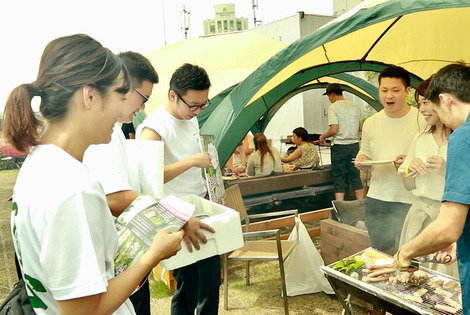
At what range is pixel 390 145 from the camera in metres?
2.93

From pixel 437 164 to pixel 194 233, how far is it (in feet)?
5.37

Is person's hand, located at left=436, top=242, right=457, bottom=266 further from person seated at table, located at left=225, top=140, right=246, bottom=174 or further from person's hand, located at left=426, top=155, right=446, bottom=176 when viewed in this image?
person seated at table, located at left=225, top=140, right=246, bottom=174

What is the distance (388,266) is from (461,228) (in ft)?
3.38

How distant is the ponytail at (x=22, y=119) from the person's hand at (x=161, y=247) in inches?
17.7

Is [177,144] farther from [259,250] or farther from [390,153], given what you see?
[390,153]

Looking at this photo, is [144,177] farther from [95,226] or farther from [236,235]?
[95,226]

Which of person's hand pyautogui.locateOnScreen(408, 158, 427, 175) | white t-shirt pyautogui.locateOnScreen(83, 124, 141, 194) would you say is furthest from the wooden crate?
white t-shirt pyautogui.locateOnScreen(83, 124, 141, 194)

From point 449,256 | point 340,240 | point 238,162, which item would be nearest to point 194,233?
point 449,256

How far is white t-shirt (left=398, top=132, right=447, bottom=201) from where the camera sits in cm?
241

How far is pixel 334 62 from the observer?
5488mm

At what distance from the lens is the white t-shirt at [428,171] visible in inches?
95.0

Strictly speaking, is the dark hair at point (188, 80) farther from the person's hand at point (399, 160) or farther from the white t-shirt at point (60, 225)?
the person's hand at point (399, 160)

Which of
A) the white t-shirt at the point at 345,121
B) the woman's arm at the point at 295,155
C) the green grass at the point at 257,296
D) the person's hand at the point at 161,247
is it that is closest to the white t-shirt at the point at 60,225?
the person's hand at the point at 161,247

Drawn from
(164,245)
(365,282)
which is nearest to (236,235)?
(164,245)
